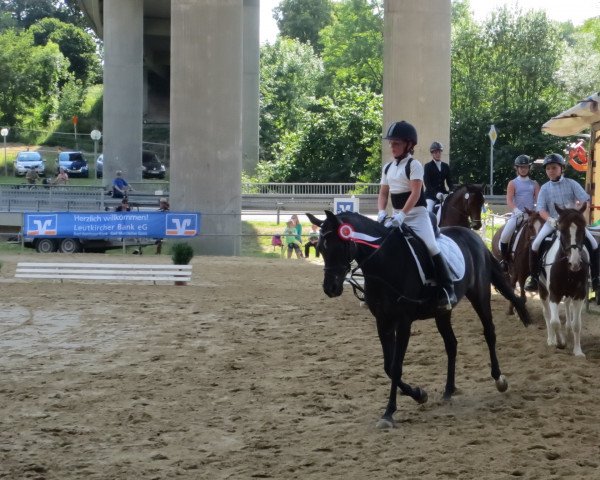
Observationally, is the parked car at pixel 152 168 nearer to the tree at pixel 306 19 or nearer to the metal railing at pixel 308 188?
the metal railing at pixel 308 188

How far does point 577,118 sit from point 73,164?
176 feet

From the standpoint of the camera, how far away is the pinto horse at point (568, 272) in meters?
13.2

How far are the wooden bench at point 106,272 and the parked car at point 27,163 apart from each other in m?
45.4

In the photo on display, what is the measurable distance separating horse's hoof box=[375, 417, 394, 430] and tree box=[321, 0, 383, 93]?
80.6m

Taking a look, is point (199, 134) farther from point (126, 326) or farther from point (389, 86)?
point (126, 326)

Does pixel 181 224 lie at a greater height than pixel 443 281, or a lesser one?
lesser

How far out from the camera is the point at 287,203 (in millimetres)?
47625

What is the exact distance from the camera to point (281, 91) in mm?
87375

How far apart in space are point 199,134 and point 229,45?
2.88 m

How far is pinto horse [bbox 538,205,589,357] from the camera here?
518 inches

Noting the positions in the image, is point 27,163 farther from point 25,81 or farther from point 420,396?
point 420,396

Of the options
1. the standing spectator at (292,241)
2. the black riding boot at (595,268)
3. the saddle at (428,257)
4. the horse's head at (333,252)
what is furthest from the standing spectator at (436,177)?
the standing spectator at (292,241)

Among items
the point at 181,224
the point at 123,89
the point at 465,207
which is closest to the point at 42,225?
the point at 181,224

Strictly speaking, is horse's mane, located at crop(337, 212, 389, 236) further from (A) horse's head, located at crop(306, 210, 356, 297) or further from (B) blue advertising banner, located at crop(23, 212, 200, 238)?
(B) blue advertising banner, located at crop(23, 212, 200, 238)
